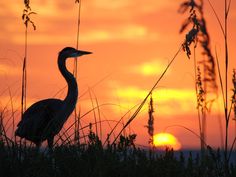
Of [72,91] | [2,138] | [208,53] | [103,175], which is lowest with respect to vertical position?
[103,175]

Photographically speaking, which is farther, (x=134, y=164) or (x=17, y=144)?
(x=17, y=144)

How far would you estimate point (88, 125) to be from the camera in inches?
261

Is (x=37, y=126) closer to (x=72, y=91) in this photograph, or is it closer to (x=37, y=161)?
(x=72, y=91)

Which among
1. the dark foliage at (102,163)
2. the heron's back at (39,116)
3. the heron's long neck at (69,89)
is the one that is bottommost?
the dark foliage at (102,163)

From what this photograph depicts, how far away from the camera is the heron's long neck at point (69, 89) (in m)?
10.7

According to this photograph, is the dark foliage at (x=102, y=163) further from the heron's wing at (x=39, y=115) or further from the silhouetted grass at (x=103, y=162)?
the heron's wing at (x=39, y=115)

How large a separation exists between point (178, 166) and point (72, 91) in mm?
6342

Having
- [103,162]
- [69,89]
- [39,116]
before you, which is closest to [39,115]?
[39,116]

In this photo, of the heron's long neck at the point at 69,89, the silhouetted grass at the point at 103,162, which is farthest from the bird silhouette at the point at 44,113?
the silhouetted grass at the point at 103,162

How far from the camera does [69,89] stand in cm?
1139

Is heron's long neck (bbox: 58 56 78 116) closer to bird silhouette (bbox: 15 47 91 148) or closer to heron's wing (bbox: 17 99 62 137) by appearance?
bird silhouette (bbox: 15 47 91 148)

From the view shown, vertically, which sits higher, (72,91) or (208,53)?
(72,91)

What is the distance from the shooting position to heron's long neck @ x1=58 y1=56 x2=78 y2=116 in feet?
35.3

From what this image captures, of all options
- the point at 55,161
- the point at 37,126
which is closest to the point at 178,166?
the point at 55,161
